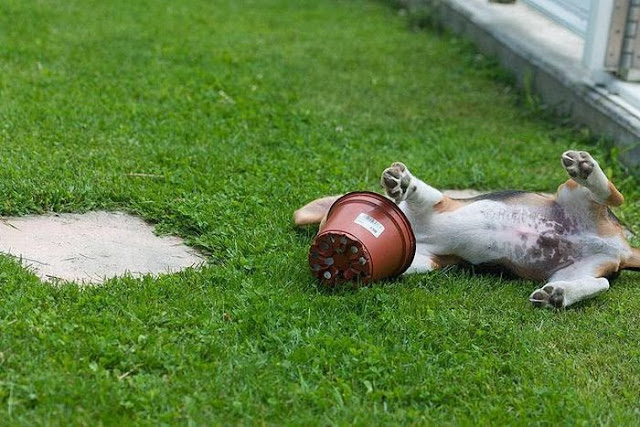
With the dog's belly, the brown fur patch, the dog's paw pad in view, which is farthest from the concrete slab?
the brown fur patch

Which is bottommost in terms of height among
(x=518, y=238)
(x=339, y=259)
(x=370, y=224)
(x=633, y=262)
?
(x=633, y=262)

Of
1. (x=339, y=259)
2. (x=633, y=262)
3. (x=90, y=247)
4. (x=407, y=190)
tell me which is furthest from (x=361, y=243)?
(x=633, y=262)

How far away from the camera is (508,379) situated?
3.67 m

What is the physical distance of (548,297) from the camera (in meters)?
4.30

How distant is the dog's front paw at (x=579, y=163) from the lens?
4.43m

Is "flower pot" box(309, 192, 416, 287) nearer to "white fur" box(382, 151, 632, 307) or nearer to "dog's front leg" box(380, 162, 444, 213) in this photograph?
"dog's front leg" box(380, 162, 444, 213)

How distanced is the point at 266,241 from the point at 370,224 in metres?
0.67

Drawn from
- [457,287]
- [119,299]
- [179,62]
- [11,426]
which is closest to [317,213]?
[457,287]

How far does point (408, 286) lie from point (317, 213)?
66 cm

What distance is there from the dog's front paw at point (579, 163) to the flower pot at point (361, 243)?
0.77m

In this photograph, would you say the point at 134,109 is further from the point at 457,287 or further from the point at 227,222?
the point at 457,287

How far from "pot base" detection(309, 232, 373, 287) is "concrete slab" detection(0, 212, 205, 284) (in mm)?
604

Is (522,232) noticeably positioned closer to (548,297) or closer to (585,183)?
(585,183)

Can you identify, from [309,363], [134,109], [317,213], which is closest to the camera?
[309,363]
